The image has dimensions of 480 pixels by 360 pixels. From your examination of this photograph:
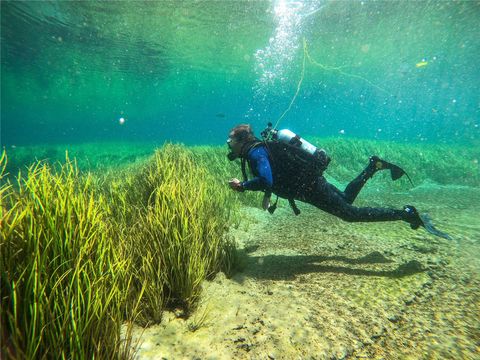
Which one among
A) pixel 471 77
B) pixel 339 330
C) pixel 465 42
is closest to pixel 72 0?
pixel 339 330

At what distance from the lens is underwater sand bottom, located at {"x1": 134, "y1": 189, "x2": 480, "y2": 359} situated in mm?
2080

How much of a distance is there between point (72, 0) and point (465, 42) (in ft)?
138

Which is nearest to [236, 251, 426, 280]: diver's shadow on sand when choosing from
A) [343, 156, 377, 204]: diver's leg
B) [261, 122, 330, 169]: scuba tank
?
[343, 156, 377, 204]: diver's leg

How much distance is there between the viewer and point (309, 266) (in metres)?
3.75

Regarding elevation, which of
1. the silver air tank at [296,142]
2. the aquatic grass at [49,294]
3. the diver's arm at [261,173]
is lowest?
the aquatic grass at [49,294]

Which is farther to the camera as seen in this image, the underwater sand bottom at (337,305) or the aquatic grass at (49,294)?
the underwater sand bottom at (337,305)

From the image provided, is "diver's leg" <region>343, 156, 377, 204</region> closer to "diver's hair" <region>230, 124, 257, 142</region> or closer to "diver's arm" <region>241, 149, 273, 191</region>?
"diver's arm" <region>241, 149, 273, 191</region>

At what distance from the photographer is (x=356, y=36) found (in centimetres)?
2702

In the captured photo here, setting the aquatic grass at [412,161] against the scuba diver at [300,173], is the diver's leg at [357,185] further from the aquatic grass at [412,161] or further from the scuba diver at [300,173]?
the aquatic grass at [412,161]

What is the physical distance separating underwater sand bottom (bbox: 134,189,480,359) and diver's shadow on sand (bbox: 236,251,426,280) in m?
0.02

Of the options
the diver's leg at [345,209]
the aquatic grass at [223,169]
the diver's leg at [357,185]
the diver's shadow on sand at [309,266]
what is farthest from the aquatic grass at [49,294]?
the aquatic grass at [223,169]

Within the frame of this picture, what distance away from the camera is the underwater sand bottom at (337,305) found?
2.08m

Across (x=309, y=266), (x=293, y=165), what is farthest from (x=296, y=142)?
(x=309, y=266)

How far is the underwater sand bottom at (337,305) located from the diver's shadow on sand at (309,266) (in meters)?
0.02
